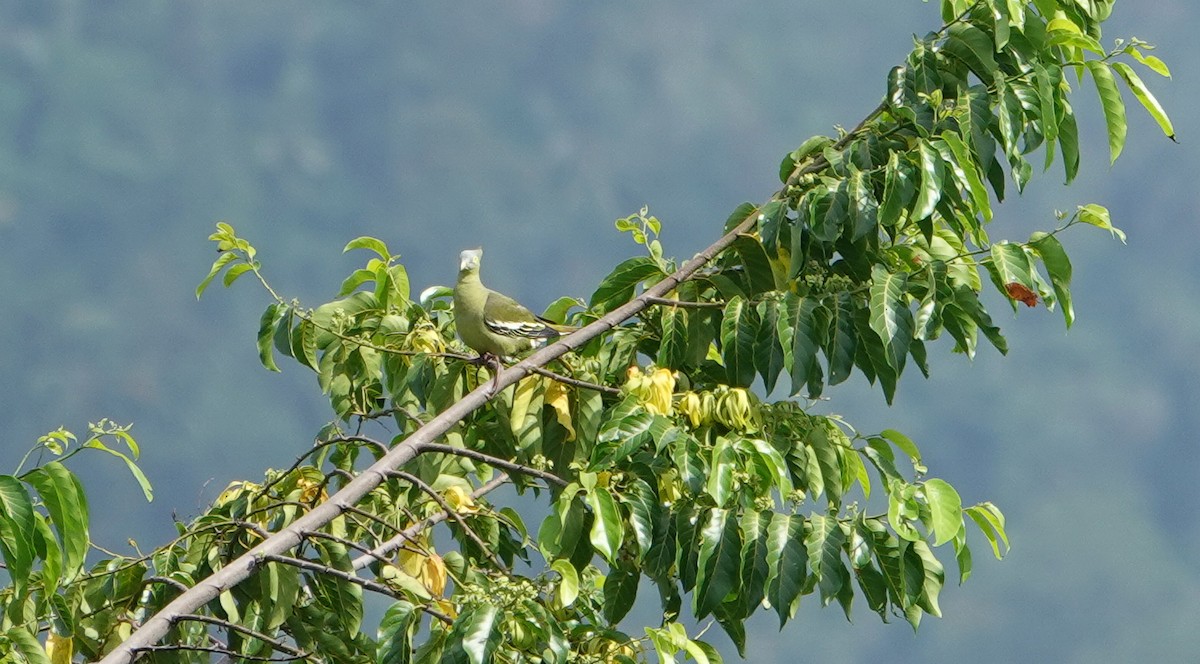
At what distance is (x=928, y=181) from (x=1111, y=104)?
649mm

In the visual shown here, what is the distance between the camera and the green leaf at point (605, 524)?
9.52 ft

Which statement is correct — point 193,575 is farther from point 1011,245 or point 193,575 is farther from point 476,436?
point 1011,245

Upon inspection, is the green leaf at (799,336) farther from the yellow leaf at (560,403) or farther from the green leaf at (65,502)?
the green leaf at (65,502)

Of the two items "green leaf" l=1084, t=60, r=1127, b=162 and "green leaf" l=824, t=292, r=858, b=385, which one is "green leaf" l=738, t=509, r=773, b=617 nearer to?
"green leaf" l=824, t=292, r=858, b=385

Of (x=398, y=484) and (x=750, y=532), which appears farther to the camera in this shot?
(x=398, y=484)

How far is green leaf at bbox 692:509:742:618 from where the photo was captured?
2980 mm

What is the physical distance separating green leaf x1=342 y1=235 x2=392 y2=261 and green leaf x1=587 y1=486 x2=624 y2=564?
46.7 inches

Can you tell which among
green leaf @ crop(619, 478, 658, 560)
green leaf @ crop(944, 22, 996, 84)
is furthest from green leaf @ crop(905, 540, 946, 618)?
green leaf @ crop(944, 22, 996, 84)

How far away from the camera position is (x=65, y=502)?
2816mm

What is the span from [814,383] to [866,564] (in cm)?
54

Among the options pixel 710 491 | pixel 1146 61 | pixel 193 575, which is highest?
pixel 1146 61

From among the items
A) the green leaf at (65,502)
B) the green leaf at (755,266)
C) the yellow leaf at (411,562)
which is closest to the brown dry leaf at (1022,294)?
the green leaf at (755,266)

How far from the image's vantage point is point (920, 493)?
304cm

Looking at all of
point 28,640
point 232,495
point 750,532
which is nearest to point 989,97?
point 750,532
